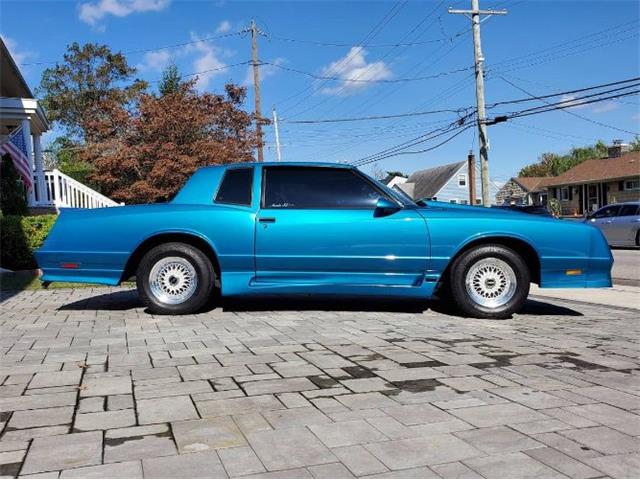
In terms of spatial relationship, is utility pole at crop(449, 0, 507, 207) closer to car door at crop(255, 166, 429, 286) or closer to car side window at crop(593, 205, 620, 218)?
car side window at crop(593, 205, 620, 218)

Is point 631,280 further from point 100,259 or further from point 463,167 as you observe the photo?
point 463,167

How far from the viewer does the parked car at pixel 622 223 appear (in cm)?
1881

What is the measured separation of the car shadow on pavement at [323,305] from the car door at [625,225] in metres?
13.2

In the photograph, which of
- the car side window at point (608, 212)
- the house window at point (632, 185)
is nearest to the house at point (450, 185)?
the house window at point (632, 185)

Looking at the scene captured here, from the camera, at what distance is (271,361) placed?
425 cm

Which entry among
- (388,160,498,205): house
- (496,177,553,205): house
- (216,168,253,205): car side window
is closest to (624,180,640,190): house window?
(496,177,553,205): house

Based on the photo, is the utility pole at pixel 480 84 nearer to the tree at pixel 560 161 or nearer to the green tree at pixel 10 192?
the green tree at pixel 10 192

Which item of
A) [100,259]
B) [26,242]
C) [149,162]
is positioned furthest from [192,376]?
[149,162]

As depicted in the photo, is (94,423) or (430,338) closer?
(94,423)

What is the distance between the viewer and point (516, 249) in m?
6.29

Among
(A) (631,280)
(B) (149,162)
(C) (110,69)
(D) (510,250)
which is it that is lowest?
(A) (631,280)

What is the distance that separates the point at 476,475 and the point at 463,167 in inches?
2235

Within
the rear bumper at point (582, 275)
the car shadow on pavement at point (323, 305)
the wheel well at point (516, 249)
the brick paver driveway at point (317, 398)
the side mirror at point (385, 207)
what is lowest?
the brick paver driveway at point (317, 398)

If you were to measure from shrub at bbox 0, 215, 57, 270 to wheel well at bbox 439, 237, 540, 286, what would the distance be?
8.14 meters
